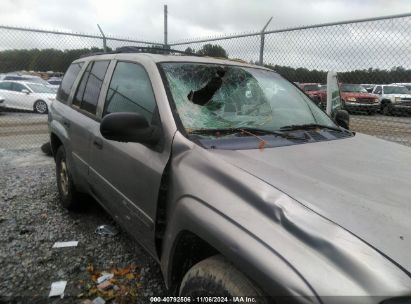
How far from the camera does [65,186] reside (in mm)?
4281

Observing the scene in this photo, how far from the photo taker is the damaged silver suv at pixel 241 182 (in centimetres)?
133

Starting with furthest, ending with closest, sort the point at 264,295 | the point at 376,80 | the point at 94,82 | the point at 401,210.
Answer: the point at 376,80, the point at 94,82, the point at 401,210, the point at 264,295

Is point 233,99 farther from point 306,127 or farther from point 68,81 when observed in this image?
point 68,81

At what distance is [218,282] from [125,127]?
0.99 metres

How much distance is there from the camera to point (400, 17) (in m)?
4.86

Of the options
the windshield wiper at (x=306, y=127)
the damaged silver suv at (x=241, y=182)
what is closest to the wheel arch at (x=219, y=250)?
the damaged silver suv at (x=241, y=182)

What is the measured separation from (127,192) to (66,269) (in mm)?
1061

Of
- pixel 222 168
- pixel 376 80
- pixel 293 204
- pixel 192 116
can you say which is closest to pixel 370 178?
pixel 293 204

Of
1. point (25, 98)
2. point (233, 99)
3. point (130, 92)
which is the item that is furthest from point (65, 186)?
point (25, 98)

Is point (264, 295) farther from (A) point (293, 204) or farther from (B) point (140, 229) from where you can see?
(B) point (140, 229)

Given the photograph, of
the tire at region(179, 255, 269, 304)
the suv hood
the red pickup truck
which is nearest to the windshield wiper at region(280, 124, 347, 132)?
the suv hood

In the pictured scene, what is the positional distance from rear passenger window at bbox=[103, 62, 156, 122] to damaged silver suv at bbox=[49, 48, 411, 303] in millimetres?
13

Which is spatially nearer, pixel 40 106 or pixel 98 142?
pixel 98 142

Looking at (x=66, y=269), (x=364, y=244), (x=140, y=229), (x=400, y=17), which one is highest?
(x=400, y=17)
